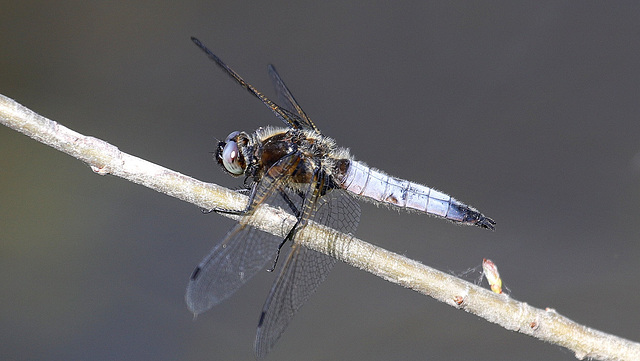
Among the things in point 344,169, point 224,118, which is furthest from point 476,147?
point 224,118

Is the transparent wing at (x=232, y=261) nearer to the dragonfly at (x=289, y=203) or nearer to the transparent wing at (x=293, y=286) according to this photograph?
the dragonfly at (x=289, y=203)

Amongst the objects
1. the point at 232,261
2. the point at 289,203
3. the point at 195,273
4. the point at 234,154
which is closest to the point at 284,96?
the point at 234,154

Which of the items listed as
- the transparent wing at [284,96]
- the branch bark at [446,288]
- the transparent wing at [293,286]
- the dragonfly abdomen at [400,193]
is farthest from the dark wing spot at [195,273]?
the transparent wing at [284,96]

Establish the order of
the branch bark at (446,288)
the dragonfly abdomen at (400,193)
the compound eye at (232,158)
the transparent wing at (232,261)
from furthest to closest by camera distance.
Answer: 1. the dragonfly abdomen at (400,193)
2. the compound eye at (232,158)
3. the transparent wing at (232,261)
4. the branch bark at (446,288)

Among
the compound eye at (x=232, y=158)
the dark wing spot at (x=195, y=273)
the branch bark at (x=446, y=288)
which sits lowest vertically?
the dark wing spot at (x=195, y=273)

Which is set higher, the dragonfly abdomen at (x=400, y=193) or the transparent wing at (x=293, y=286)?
the dragonfly abdomen at (x=400, y=193)

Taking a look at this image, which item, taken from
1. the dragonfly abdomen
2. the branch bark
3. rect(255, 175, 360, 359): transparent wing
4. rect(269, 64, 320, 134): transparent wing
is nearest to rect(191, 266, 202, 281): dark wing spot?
rect(255, 175, 360, 359): transparent wing

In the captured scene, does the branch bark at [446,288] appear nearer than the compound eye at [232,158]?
Yes

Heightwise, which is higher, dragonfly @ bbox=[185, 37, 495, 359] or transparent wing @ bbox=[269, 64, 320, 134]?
transparent wing @ bbox=[269, 64, 320, 134]

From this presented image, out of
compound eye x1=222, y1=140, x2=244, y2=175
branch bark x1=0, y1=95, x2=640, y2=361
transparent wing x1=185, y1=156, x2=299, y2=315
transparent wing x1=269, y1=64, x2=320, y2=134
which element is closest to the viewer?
branch bark x1=0, y1=95, x2=640, y2=361

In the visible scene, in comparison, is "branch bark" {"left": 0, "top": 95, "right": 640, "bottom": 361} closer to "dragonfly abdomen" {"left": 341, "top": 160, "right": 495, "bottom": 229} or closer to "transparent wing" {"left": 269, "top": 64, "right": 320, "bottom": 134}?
"dragonfly abdomen" {"left": 341, "top": 160, "right": 495, "bottom": 229}
